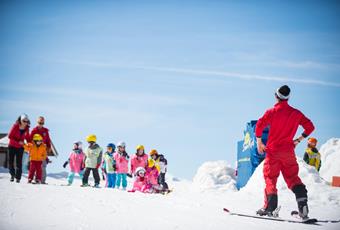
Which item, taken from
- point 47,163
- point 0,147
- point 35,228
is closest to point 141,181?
point 47,163

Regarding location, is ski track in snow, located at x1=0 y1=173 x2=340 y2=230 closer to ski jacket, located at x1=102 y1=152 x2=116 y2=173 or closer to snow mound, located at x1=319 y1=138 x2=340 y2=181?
ski jacket, located at x1=102 y1=152 x2=116 y2=173

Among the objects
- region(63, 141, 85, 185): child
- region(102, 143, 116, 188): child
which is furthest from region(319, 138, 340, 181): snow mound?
region(63, 141, 85, 185): child

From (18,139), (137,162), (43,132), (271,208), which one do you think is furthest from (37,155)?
(271,208)

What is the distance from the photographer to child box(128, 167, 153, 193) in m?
14.2

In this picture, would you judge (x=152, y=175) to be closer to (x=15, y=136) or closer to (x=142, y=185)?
(x=142, y=185)

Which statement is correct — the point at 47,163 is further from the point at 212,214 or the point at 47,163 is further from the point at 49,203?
the point at 212,214

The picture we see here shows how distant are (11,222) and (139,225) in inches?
56.1

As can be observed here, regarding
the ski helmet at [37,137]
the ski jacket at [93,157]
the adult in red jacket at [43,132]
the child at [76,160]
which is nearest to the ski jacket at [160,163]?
the ski jacket at [93,157]

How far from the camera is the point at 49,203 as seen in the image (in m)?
6.77

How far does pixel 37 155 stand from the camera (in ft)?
42.9

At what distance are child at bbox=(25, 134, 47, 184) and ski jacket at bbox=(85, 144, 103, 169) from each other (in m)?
1.97

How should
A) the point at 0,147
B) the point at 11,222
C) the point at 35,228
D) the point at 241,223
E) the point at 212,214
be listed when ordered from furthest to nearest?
the point at 0,147
the point at 212,214
the point at 241,223
the point at 11,222
the point at 35,228

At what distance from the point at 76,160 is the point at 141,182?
3323 mm

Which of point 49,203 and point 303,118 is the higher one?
point 303,118
